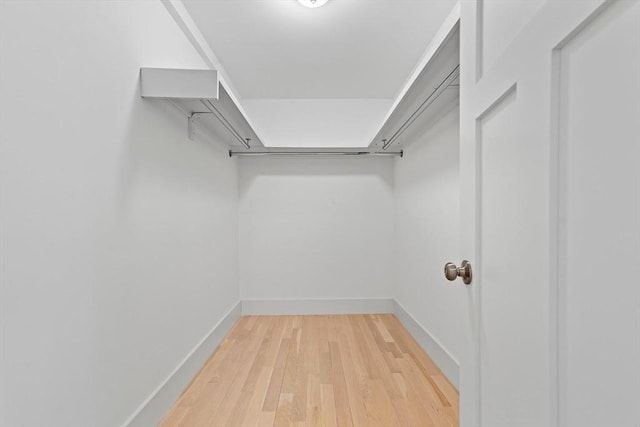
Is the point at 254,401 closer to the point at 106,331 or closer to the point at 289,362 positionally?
the point at 289,362

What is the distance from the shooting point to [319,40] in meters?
2.67

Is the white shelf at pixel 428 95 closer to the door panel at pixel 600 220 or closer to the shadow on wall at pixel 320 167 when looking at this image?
the shadow on wall at pixel 320 167

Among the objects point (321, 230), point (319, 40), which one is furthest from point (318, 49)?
point (321, 230)

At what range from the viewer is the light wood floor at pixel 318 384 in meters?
1.89

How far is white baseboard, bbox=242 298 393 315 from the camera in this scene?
3.89m

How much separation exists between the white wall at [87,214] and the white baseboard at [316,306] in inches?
67.3

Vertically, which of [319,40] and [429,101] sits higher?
[319,40]

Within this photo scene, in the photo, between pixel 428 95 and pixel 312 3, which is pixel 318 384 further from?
pixel 312 3

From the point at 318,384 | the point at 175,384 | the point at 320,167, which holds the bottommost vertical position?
the point at 318,384

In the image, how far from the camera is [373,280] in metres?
3.95

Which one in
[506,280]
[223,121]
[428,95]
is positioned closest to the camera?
[506,280]

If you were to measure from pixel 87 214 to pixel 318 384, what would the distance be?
167 cm

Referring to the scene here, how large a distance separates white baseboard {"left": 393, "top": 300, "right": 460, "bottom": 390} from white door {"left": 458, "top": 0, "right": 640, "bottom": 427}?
1.42 metres

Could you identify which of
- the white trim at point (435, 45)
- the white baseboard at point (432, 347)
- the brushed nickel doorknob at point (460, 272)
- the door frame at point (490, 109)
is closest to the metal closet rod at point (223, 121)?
the white trim at point (435, 45)
